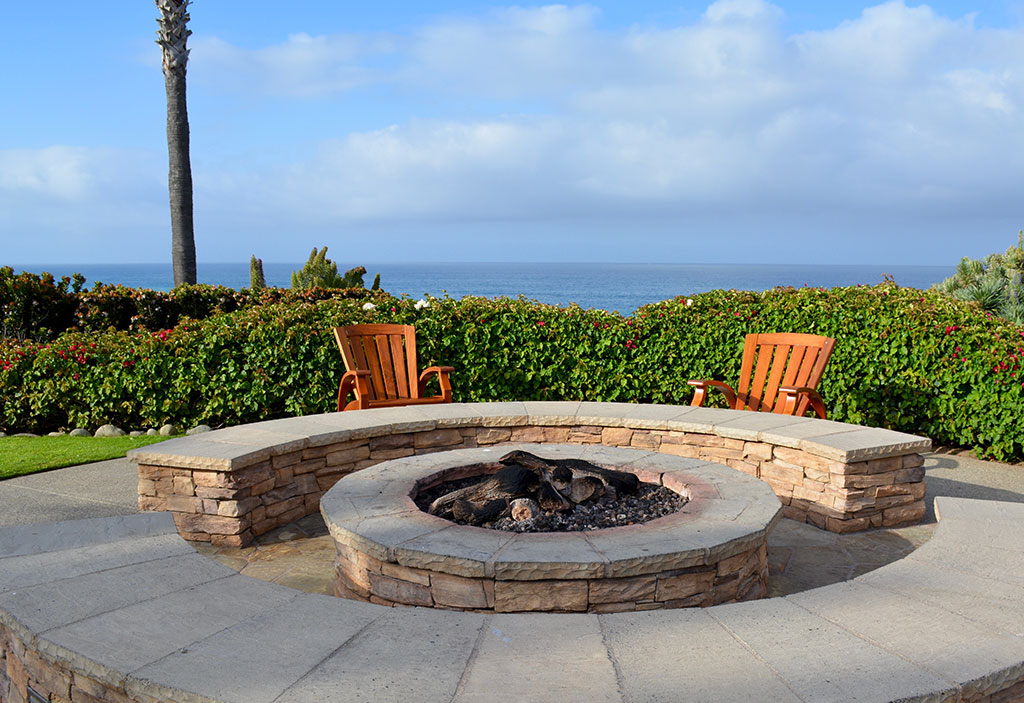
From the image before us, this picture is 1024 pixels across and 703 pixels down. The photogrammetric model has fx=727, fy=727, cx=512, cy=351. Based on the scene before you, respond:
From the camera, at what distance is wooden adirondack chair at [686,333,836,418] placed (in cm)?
518

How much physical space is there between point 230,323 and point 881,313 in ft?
19.2

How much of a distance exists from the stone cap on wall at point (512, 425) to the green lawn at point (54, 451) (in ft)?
6.65

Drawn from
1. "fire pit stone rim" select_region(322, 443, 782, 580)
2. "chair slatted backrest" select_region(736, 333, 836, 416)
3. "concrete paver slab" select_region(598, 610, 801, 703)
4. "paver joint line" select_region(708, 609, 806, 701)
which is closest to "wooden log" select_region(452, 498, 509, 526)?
"fire pit stone rim" select_region(322, 443, 782, 580)

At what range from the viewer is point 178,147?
11.2 metres

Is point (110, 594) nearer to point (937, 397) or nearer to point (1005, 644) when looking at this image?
point (1005, 644)

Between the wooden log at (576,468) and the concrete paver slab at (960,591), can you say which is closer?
the concrete paver slab at (960,591)

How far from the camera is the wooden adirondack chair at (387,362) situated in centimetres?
574

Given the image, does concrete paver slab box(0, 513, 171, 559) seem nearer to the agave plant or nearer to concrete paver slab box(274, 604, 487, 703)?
concrete paver slab box(274, 604, 487, 703)

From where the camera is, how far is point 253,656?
1979mm

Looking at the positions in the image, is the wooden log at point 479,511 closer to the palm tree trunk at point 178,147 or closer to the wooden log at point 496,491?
the wooden log at point 496,491

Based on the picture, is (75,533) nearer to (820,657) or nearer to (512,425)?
(512,425)

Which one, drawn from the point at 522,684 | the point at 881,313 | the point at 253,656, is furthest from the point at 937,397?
the point at 253,656

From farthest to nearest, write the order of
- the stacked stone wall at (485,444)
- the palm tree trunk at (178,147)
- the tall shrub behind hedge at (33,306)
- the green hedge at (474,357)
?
the palm tree trunk at (178,147)
the tall shrub behind hedge at (33,306)
the green hedge at (474,357)
the stacked stone wall at (485,444)

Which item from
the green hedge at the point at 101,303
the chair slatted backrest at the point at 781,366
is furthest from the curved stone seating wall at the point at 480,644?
the green hedge at the point at 101,303
